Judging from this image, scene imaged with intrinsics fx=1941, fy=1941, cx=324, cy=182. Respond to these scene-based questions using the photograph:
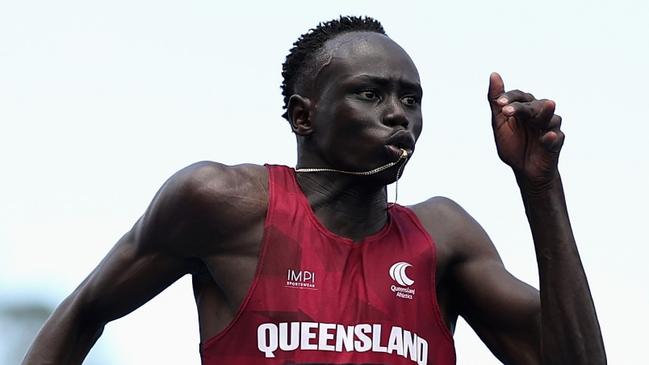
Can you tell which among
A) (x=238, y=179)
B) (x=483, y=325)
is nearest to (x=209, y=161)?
(x=238, y=179)

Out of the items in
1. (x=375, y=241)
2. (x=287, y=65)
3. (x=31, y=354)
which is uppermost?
(x=287, y=65)

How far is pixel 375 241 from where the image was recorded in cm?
827

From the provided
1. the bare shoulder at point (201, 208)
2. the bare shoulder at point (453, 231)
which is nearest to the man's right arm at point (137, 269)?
the bare shoulder at point (201, 208)

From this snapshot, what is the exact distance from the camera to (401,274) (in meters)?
8.16

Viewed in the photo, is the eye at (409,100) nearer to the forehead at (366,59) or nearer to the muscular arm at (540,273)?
the forehead at (366,59)

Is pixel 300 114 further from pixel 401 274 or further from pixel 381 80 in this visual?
pixel 401 274

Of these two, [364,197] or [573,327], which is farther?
[364,197]

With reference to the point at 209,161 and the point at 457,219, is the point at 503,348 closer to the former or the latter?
the point at 457,219

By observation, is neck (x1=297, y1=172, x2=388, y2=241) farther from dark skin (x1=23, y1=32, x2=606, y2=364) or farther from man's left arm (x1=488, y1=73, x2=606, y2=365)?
man's left arm (x1=488, y1=73, x2=606, y2=365)

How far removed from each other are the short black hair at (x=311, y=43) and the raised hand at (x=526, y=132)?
42.9 inches

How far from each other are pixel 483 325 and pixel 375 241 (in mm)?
623

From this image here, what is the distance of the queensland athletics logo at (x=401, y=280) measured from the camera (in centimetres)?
810

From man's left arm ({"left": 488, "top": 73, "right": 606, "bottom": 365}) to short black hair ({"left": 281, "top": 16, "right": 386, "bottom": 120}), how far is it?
3.62 feet

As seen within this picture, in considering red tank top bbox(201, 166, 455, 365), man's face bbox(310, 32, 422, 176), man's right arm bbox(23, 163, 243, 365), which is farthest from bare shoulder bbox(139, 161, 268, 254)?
man's face bbox(310, 32, 422, 176)
